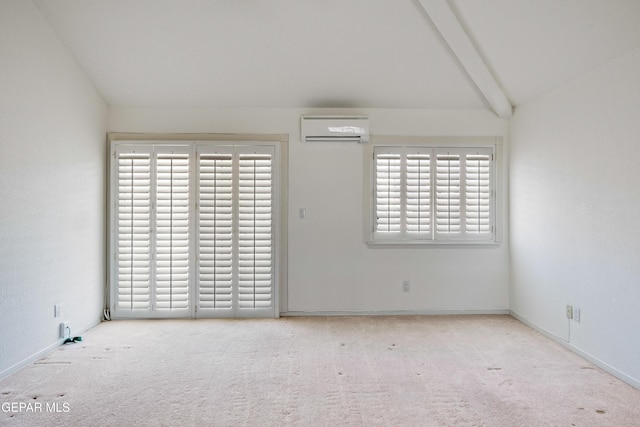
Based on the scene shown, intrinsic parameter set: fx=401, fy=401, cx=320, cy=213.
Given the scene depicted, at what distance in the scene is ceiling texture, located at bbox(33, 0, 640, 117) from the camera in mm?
3010

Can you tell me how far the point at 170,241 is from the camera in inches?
167

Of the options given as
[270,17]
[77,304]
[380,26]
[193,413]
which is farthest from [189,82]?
[193,413]

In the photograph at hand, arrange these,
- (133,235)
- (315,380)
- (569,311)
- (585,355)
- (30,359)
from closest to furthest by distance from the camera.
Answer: (315,380) → (30,359) → (585,355) → (569,311) → (133,235)

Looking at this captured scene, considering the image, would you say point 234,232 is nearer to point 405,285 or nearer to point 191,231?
point 191,231

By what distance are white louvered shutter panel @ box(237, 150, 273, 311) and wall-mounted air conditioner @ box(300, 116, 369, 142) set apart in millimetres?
679

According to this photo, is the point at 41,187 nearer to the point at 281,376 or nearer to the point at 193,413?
the point at 193,413

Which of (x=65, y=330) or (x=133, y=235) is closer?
(x=65, y=330)

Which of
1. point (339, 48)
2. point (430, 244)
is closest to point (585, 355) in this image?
point (430, 244)

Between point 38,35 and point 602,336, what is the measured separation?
497 centimetres

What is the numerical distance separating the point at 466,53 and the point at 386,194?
1565 millimetres

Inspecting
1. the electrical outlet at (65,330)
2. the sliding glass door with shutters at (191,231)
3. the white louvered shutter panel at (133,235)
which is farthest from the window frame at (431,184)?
the electrical outlet at (65,330)

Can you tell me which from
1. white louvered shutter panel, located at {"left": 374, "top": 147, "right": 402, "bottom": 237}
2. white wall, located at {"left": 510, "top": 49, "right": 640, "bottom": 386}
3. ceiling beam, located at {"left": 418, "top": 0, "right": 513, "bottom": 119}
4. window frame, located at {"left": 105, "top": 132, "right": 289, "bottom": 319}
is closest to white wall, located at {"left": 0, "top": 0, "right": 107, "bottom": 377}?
window frame, located at {"left": 105, "top": 132, "right": 289, "bottom": 319}

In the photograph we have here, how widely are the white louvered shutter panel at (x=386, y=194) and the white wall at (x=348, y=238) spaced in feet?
0.62

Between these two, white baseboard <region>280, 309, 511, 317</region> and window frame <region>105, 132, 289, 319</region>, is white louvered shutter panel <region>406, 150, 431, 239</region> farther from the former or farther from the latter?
window frame <region>105, 132, 289, 319</region>
